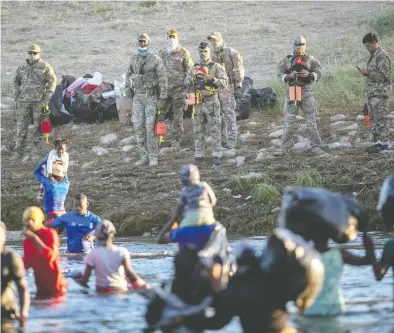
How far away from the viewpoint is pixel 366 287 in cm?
1323

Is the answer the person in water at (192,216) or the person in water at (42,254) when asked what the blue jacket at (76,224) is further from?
the person in water at (192,216)

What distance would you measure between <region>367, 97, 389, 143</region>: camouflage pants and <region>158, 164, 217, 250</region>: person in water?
8.66m

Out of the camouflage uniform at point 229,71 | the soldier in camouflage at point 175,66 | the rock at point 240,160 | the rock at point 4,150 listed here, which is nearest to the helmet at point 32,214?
the camouflage uniform at point 229,71

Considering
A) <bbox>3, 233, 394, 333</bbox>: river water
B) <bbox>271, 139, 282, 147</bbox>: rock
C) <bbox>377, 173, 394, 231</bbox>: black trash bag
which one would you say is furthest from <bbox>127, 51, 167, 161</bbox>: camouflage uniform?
<bbox>377, 173, 394, 231</bbox>: black trash bag

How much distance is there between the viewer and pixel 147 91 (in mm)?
21297

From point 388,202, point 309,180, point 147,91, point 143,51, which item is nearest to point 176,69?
point 147,91

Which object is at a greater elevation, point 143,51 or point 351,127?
point 143,51

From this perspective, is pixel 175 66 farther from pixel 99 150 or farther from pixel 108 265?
pixel 108 265

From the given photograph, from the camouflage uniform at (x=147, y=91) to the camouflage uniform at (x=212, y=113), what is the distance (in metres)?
0.76

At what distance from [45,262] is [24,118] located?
1107 cm

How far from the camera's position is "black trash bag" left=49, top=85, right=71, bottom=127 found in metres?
25.2

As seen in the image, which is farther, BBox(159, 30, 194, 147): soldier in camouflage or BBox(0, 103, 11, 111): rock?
BBox(0, 103, 11, 111): rock

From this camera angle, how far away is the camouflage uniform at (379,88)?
20.1 m

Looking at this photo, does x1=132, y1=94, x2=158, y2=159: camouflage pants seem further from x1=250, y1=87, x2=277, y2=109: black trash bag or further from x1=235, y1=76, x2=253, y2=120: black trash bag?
x1=250, y1=87, x2=277, y2=109: black trash bag
